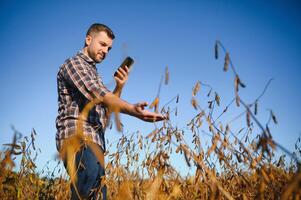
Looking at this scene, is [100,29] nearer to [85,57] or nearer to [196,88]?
[85,57]

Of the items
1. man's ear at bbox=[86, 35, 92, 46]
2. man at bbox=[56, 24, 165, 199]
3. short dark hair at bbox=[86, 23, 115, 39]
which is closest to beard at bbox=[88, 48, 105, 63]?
man at bbox=[56, 24, 165, 199]

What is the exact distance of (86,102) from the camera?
2.20 meters

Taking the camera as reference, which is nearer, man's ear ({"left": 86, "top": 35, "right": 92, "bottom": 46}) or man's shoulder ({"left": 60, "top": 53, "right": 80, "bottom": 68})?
man's shoulder ({"left": 60, "top": 53, "right": 80, "bottom": 68})

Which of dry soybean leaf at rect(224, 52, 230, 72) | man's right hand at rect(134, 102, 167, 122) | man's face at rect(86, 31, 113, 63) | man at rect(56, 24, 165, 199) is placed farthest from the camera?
man's face at rect(86, 31, 113, 63)

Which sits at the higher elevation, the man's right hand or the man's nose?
the man's nose

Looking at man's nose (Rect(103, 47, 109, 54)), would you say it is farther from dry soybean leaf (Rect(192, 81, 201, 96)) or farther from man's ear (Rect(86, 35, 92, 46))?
dry soybean leaf (Rect(192, 81, 201, 96))

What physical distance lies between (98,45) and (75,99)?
63 centimetres

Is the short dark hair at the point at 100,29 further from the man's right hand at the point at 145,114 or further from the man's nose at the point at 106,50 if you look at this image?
the man's right hand at the point at 145,114

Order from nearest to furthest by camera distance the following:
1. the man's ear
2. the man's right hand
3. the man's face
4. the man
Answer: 1. the man's right hand
2. the man
3. the man's face
4. the man's ear

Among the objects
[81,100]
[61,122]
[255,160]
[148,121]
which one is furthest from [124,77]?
[255,160]

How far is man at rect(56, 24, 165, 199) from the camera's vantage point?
1966mm

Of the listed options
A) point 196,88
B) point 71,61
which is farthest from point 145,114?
point 71,61

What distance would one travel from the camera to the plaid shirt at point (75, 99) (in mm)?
2086

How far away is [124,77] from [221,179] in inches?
47.6
